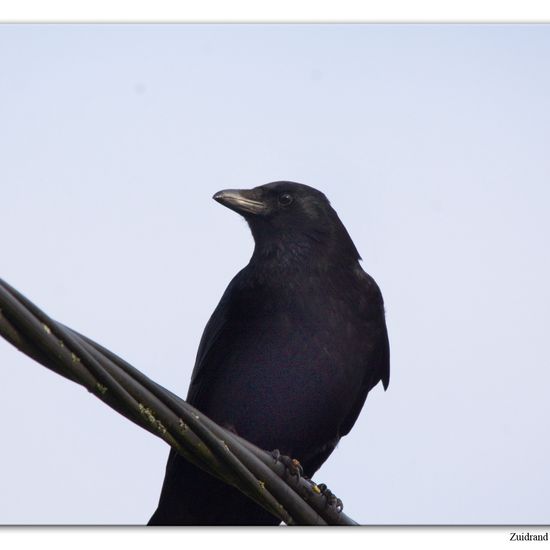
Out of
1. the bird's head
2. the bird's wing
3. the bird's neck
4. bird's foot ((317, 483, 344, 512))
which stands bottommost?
bird's foot ((317, 483, 344, 512))

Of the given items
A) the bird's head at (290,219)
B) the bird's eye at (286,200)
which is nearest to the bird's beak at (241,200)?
the bird's head at (290,219)

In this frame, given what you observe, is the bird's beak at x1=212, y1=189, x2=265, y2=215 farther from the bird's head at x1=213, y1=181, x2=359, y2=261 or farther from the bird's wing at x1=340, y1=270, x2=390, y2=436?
the bird's wing at x1=340, y1=270, x2=390, y2=436

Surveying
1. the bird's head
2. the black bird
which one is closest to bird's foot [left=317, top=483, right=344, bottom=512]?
the black bird

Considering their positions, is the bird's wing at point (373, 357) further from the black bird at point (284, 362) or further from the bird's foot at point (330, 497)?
the bird's foot at point (330, 497)

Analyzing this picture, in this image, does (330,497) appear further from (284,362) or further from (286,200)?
(286,200)

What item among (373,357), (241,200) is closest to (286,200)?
(241,200)
